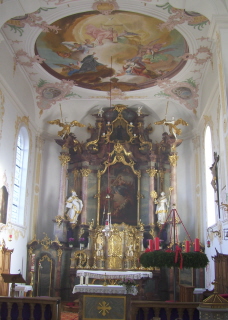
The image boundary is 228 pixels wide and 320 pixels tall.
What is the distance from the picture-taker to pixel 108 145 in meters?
18.9

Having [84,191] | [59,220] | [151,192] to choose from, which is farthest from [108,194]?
[59,220]

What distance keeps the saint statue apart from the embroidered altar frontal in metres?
6.92

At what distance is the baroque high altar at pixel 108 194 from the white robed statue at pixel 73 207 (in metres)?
0.05

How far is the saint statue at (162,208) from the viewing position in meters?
17.3

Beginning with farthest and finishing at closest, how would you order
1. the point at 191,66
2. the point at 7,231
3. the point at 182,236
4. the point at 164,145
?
the point at 164,145 → the point at 182,236 → the point at 191,66 → the point at 7,231

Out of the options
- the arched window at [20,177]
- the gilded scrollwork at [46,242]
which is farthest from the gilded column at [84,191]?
the arched window at [20,177]

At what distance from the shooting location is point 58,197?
735 inches

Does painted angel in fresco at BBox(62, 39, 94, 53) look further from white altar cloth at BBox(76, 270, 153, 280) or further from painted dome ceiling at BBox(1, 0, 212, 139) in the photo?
white altar cloth at BBox(76, 270, 153, 280)

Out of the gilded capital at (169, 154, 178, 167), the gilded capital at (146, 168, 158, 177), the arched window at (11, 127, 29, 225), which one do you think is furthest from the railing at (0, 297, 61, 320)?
the gilded capital at (169, 154, 178, 167)

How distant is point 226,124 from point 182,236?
8.38 metres

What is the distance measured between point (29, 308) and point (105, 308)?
290 centimetres

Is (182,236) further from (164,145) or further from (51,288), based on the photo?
(51,288)

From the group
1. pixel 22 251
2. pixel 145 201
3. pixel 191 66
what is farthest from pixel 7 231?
pixel 191 66

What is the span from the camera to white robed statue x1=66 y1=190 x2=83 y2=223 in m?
17.5
